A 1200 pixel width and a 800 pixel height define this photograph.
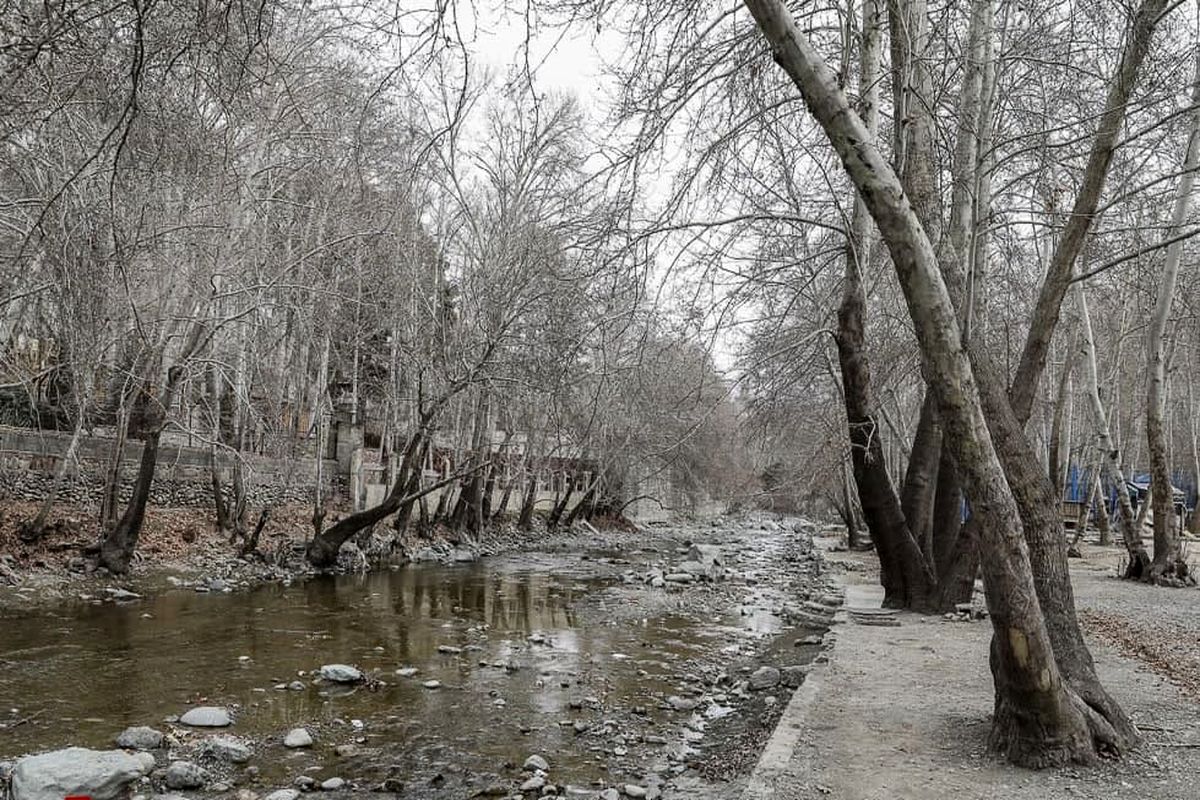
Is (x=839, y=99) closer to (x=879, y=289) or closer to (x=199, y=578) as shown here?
(x=879, y=289)

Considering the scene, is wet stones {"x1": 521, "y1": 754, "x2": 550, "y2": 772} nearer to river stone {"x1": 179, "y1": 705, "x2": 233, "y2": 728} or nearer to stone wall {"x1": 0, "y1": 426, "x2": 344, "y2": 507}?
river stone {"x1": 179, "y1": 705, "x2": 233, "y2": 728}

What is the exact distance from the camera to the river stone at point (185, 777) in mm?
5629

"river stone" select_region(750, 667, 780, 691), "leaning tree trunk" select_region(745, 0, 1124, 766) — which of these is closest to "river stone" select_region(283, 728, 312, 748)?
"river stone" select_region(750, 667, 780, 691)

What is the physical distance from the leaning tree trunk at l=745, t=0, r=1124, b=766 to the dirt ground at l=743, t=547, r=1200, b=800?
0.20 m

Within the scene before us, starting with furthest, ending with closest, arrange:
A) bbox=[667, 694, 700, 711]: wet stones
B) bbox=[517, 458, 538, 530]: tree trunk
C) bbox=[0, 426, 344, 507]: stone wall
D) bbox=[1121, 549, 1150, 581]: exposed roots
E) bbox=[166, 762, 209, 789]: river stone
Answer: bbox=[517, 458, 538, 530]: tree trunk, bbox=[0, 426, 344, 507]: stone wall, bbox=[1121, 549, 1150, 581]: exposed roots, bbox=[667, 694, 700, 711]: wet stones, bbox=[166, 762, 209, 789]: river stone

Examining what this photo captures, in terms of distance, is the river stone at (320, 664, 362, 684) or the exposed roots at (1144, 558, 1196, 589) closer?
the river stone at (320, 664, 362, 684)

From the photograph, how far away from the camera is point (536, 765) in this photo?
6148 mm

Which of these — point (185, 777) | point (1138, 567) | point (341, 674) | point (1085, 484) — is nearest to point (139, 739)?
point (185, 777)

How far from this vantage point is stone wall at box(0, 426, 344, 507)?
15398 mm

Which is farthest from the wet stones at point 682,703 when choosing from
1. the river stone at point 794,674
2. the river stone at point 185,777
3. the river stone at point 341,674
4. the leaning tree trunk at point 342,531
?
the leaning tree trunk at point 342,531

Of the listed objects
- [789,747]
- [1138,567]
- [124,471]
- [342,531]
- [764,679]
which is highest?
[124,471]

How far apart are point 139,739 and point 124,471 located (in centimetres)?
1248

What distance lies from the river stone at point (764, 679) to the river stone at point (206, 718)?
4516 mm

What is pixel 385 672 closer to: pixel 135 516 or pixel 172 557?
pixel 135 516
